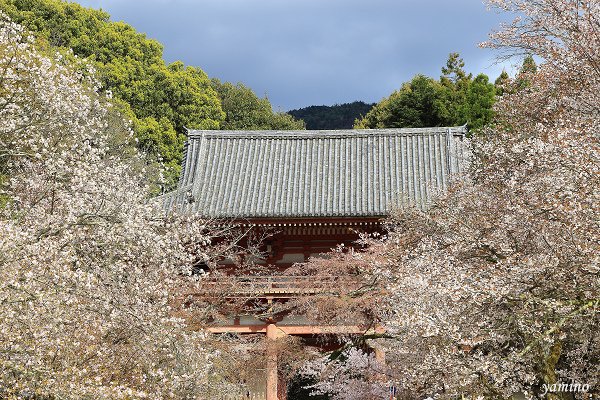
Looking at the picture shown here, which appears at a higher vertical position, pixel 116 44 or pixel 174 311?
pixel 116 44

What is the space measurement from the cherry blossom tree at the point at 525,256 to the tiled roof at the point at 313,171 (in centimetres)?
532

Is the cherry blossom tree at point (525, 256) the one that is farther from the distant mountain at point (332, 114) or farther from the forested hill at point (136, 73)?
the distant mountain at point (332, 114)

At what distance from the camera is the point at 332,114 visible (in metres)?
65.4

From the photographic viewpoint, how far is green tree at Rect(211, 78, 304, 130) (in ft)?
124

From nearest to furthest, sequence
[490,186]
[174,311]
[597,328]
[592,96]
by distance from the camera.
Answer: [597,328], [592,96], [490,186], [174,311]

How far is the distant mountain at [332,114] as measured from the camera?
63.2m

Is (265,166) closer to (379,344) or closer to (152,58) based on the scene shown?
Answer: (379,344)

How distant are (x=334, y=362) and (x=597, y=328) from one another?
346 inches

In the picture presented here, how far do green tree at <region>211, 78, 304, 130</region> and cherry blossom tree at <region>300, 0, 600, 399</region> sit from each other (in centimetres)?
2509

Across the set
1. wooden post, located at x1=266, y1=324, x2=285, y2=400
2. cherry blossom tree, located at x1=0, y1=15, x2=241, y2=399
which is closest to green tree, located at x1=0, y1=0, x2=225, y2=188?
wooden post, located at x1=266, y1=324, x2=285, y2=400

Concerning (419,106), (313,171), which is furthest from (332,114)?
(313,171)

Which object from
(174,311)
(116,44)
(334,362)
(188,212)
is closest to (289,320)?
(334,362)

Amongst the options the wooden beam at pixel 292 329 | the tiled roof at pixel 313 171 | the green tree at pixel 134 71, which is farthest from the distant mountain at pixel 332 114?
the wooden beam at pixel 292 329

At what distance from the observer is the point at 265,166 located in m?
21.0
